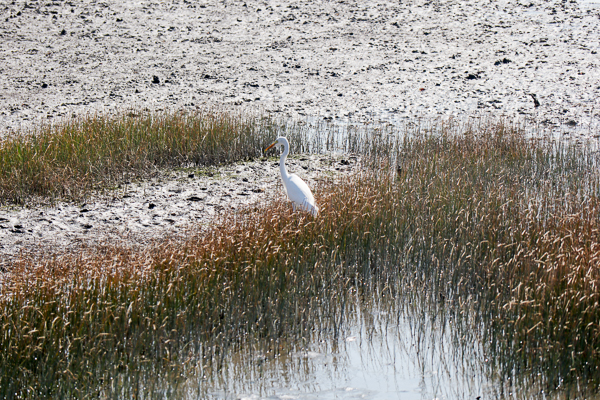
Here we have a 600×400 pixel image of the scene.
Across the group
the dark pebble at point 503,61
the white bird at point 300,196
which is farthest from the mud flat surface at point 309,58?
the white bird at point 300,196

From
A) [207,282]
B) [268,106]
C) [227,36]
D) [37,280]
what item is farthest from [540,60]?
[37,280]

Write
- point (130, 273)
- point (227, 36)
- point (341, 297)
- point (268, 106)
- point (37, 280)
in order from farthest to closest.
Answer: point (227, 36)
point (268, 106)
point (341, 297)
point (130, 273)
point (37, 280)

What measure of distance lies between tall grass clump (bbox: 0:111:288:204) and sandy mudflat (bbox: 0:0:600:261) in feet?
1.72

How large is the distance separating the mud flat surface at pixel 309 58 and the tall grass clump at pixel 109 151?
1904 mm

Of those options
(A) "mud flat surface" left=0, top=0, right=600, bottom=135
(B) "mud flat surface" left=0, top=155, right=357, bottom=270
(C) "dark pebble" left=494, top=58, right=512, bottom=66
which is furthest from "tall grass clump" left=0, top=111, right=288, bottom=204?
(C) "dark pebble" left=494, top=58, right=512, bottom=66

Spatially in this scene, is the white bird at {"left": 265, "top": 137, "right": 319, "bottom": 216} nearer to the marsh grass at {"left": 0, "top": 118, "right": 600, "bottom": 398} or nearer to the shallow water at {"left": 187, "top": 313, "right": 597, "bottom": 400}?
the marsh grass at {"left": 0, "top": 118, "right": 600, "bottom": 398}

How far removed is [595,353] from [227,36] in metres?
15.9

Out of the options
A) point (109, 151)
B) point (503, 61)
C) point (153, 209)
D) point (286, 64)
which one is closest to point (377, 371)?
point (153, 209)

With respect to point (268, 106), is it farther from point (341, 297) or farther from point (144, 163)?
point (341, 297)

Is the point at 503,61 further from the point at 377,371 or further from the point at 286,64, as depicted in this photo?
the point at 377,371

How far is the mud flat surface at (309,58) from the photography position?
14375 millimetres

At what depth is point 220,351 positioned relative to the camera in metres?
5.42

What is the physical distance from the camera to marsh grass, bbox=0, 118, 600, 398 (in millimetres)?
4977

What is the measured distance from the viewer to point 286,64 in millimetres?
16906
